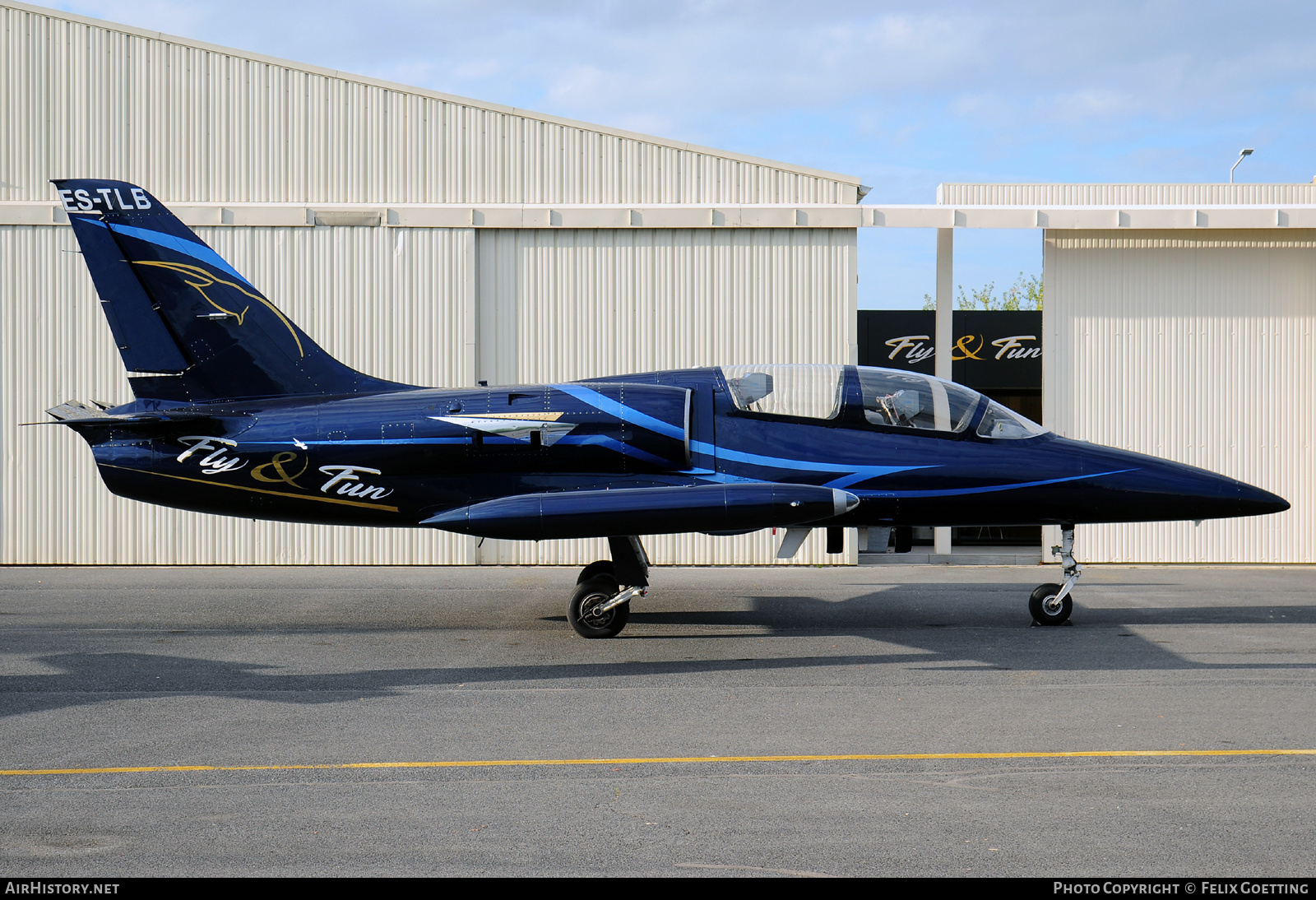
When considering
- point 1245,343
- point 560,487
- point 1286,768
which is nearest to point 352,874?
point 1286,768

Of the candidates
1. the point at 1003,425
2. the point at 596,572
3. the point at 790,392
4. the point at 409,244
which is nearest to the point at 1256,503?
the point at 1003,425

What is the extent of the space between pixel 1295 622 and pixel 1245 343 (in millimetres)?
8022

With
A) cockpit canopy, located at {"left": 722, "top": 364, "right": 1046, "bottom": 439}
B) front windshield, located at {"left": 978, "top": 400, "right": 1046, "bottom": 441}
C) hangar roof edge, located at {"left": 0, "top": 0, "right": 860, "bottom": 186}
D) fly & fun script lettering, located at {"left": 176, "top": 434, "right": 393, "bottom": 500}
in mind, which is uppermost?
hangar roof edge, located at {"left": 0, "top": 0, "right": 860, "bottom": 186}

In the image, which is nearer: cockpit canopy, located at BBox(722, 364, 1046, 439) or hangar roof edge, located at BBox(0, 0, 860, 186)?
cockpit canopy, located at BBox(722, 364, 1046, 439)

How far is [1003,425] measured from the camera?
10.2 meters

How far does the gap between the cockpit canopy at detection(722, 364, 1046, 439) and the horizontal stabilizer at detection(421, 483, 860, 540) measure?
4.20ft

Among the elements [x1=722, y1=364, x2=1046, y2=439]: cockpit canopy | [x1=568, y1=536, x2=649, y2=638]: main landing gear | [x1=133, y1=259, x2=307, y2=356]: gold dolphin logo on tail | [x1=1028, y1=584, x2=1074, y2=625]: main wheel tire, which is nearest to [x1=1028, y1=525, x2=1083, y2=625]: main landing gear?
[x1=1028, y1=584, x2=1074, y2=625]: main wheel tire

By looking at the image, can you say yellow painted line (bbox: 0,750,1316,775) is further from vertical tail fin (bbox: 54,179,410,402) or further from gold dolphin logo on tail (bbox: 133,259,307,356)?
gold dolphin logo on tail (bbox: 133,259,307,356)

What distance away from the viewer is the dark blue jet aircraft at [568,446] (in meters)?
9.91

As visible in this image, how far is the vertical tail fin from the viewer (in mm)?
10141

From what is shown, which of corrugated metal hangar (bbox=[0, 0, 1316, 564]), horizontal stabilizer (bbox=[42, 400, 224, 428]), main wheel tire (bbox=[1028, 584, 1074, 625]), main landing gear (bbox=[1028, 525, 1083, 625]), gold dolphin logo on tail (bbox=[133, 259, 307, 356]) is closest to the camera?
horizontal stabilizer (bbox=[42, 400, 224, 428])

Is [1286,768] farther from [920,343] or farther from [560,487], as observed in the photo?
[920,343]

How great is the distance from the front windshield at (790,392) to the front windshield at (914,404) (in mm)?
329

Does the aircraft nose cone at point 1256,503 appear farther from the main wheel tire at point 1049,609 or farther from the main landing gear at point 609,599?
the main landing gear at point 609,599
